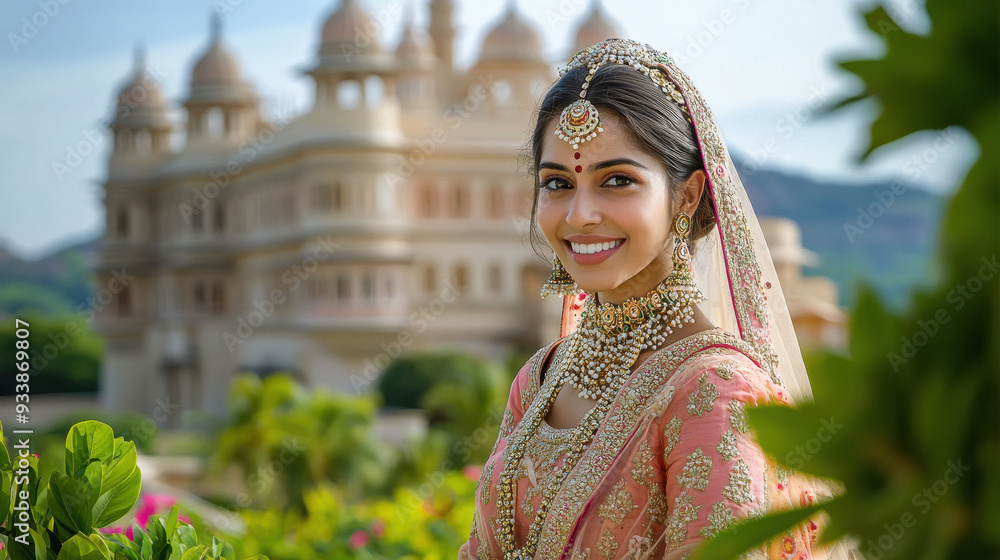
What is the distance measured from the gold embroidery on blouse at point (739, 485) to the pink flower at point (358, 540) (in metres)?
2.72

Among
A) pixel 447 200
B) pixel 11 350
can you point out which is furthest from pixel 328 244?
pixel 11 350

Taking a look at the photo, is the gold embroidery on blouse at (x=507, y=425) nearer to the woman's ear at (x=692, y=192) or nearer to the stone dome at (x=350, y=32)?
the woman's ear at (x=692, y=192)

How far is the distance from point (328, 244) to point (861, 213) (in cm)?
1498

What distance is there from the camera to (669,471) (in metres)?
1.22

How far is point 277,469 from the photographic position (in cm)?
1129

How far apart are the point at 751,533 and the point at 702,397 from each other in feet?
2.46

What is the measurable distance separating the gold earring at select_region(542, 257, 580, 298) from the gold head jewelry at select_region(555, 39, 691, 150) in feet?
0.74

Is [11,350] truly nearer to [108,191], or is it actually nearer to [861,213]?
[108,191]

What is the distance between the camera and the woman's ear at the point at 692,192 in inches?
54.4

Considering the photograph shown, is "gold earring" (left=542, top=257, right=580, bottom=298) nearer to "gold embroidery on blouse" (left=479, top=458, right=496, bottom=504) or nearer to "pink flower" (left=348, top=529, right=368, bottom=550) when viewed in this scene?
"gold embroidery on blouse" (left=479, top=458, right=496, bottom=504)

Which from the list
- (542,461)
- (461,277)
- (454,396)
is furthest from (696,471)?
(461,277)
